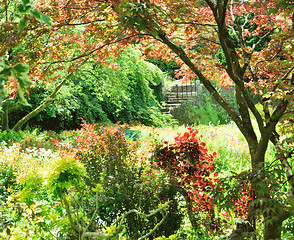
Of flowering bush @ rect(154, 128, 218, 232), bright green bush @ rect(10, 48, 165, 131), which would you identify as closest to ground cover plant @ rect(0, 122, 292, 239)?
flowering bush @ rect(154, 128, 218, 232)

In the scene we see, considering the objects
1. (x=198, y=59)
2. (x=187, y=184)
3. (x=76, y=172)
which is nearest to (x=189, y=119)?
(x=198, y=59)

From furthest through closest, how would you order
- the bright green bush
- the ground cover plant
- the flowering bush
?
the bright green bush
the flowering bush
the ground cover plant

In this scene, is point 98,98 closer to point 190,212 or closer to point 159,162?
point 159,162

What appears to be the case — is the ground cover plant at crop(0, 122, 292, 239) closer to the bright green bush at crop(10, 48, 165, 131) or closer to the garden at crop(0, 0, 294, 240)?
the garden at crop(0, 0, 294, 240)

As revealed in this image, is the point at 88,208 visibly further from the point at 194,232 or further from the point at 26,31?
the point at 26,31

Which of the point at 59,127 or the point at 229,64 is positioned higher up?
the point at 229,64

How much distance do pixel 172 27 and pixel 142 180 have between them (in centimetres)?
190

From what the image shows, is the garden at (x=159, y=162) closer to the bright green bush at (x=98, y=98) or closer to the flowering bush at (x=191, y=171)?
the flowering bush at (x=191, y=171)

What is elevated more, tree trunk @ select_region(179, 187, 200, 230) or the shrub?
the shrub

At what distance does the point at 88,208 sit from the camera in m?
2.75

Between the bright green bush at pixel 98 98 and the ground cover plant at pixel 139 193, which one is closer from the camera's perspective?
the ground cover plant at pixel 139 193

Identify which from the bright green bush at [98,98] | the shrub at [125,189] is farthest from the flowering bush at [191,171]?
the bright green bush at [98,98]

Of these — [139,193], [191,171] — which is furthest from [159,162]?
[139,193]

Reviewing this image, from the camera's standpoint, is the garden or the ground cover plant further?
the ground cover plant
